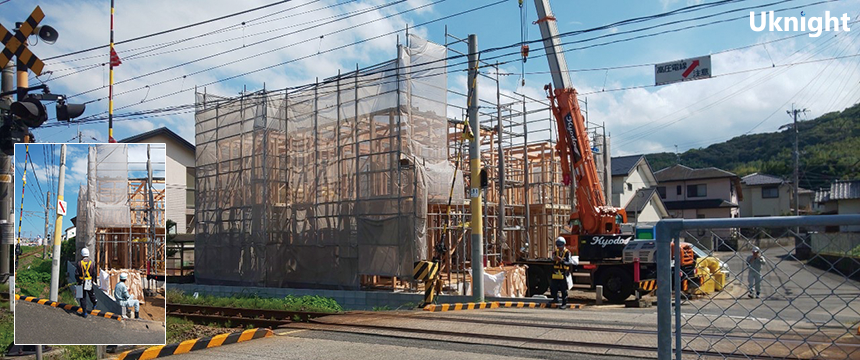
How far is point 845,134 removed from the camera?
6869 cm

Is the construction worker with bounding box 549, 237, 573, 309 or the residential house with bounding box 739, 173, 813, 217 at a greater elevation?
the residential house with bounding box 739, 173, 813, 217

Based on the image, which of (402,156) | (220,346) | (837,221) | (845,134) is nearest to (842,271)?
(837,221)

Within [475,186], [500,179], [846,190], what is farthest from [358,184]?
[846,190]

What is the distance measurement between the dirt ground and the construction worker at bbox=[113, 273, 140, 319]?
0.16ft

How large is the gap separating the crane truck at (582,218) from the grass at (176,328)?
31.8 ft

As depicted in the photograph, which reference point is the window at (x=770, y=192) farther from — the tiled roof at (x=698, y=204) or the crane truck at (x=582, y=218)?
the crane truck at (x=582, y=218)

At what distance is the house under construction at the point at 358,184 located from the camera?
2047 centimetres

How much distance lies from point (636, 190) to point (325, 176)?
2835 cm

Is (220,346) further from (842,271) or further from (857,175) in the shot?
(857,175)

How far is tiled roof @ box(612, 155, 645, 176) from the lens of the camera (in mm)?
43562

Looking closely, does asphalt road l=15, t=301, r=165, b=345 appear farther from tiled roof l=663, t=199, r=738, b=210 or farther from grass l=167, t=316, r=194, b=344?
tiled roof l=663, t=199, r=738, b=210

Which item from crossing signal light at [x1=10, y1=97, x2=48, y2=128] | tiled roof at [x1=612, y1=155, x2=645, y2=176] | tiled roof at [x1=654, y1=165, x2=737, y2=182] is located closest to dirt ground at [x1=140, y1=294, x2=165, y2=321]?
crossing signal light at [x1=10, y1=97, x2=48, y2=128]

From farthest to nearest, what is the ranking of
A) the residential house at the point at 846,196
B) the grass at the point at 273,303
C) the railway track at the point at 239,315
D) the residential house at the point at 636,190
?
the residential house at the point at 636,190 → the residential house at the point at 846,196 → the grass at the point at 273,303 → the railway track at the point at 239,315

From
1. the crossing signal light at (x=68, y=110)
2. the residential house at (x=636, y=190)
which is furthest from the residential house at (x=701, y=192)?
the crossing signal light at (x=68, y=110)
